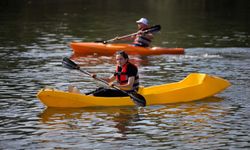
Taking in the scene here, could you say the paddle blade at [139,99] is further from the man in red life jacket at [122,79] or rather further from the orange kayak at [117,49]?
the orange kayak at [117,49]

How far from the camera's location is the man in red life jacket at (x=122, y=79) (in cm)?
1582

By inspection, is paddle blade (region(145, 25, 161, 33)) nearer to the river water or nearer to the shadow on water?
the river water

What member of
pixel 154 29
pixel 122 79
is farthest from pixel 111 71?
pixel 122 79

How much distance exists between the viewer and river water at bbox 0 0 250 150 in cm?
1334

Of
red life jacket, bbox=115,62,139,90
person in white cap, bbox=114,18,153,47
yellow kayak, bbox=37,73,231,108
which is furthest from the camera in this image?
person in white cap, bbox=114,18,153,47

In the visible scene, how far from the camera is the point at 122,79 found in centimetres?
1599

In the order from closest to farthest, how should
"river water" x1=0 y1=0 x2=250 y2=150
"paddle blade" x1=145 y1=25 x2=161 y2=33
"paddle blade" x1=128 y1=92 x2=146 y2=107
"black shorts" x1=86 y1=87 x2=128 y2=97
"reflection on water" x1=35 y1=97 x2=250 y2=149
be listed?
"reflection on water" x1=35 y1=97 x2=250 y2=149 → "river water" x1=0 y1=0 x2=250 y2=150 → "paddle blade" x1=128 y1=92 x2=146 y2=107 → "black shorts" x1=86 y1=87 x2=128 y2=97 → "paddle blade" x1=145 y1=25 x2=161 y2=33

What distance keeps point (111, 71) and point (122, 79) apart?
599 centimetres

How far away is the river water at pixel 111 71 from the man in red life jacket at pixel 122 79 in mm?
451

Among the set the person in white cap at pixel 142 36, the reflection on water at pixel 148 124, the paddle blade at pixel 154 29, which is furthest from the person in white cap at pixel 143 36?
the reflection on water at pixel 148 124

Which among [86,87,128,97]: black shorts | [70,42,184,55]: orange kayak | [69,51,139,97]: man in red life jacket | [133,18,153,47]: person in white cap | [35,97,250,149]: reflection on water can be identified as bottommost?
[35,97,250,149]: reflection on water

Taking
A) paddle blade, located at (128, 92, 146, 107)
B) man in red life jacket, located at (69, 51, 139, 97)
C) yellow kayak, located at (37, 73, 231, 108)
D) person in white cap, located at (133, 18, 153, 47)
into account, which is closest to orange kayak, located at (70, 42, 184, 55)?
person in white cap, located at (133, 18, 153, 47)

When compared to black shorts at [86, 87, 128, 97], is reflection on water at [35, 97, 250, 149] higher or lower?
lower

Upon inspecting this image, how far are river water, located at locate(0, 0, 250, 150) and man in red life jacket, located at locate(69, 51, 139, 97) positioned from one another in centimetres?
45
